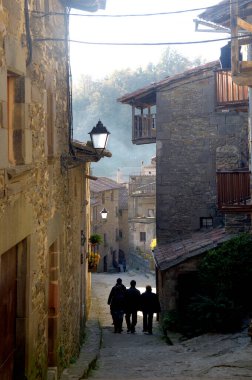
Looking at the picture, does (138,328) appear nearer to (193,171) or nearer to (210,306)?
(210,306)

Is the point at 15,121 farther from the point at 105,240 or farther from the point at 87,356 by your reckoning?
the point at 105,240

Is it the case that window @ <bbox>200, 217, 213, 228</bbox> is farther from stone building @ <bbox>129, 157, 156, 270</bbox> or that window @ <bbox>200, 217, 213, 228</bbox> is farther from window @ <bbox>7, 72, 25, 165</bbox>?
stone building @ <bbox>129, 157, 156, 270</bbox>

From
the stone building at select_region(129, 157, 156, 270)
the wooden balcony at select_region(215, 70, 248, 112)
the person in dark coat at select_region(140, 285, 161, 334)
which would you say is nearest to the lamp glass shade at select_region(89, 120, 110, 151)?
the person in dark coat at select_region(140, 285, 161, 334)

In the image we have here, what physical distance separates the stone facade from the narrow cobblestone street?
1.36m

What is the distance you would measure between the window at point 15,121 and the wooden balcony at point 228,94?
1200cm

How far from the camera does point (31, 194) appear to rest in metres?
5.61

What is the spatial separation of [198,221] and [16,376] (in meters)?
14.3

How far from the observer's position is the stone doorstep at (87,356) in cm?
809

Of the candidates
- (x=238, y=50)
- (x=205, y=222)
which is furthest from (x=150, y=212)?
(x=238, y=50)

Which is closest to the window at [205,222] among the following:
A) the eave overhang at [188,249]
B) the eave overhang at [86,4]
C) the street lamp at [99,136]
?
the eave overhang at [188,249]

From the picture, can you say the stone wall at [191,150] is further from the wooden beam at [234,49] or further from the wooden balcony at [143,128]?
the wooden beam at [234,49]

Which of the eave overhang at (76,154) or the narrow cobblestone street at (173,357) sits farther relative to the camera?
the eave overhang at (76,154)

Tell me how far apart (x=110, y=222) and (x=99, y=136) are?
32.7 meters

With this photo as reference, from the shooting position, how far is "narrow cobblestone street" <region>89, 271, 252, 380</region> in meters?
8.21
